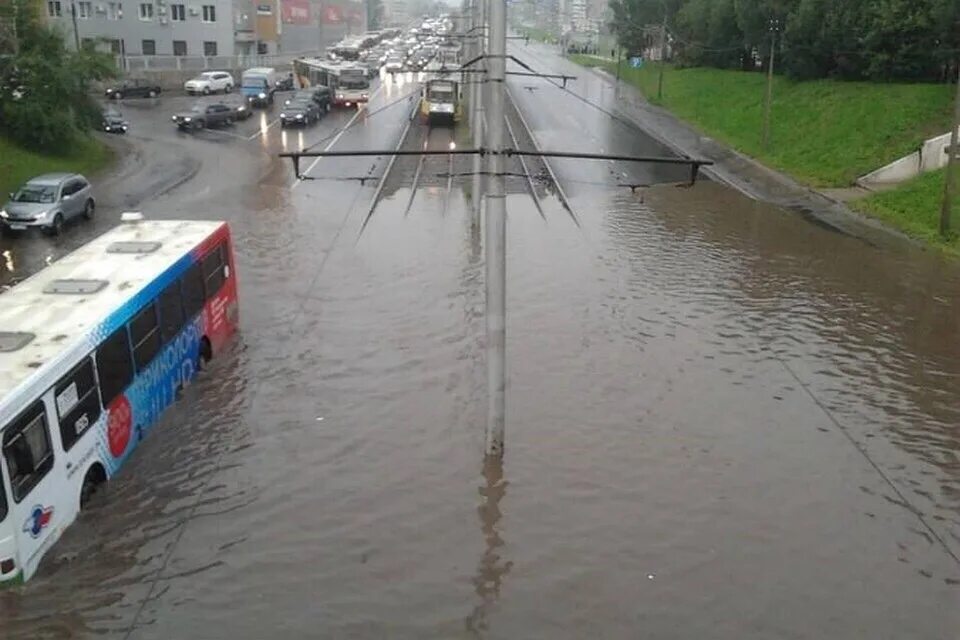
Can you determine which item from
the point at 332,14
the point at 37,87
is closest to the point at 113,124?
the point at 37,87

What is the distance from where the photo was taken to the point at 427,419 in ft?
39.0

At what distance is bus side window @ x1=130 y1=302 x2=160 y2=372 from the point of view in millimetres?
10336

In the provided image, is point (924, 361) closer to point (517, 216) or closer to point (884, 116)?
point (517, 216)

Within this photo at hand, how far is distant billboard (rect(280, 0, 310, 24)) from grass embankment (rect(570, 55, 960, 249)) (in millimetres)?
65325

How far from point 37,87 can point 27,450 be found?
2550 centimetres

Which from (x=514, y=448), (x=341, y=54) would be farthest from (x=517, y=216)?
(x=341, y=54)

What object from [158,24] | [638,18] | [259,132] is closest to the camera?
[259,132]

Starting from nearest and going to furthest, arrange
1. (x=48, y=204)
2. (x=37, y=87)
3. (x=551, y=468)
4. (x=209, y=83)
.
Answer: (x=551, y=468) → (x=48, y=204) → (x=37, y=87) → (x=209, y=83)

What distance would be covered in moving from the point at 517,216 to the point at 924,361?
1283 centimetres

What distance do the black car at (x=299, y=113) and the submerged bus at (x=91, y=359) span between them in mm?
29067

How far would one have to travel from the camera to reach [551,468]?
34.9 feet

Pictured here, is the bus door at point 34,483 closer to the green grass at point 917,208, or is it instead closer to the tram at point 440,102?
the green grass at point 917,208

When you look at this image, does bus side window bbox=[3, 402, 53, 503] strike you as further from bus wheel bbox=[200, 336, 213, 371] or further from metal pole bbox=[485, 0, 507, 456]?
bus wheel bbox=[200, 336, 213, 371]

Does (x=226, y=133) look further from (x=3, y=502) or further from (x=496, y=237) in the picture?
(x=3, y=502)
